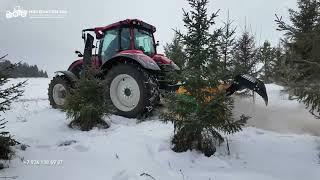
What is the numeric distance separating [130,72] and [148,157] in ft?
11.6

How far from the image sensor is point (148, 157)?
570 centimetres

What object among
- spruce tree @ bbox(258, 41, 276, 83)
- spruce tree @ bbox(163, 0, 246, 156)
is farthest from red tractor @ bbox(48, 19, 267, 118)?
spruce tree @ bbox(163, 0, 246, 156)

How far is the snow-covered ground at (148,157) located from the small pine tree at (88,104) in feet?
0.96

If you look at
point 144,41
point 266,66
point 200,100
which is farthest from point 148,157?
point 144,41

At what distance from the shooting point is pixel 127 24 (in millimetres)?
10055

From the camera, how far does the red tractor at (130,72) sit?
850 centimetres

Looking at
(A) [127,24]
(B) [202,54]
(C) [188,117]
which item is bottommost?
(C) [188,117]

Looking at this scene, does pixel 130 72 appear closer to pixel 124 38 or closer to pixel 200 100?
pixel 124 38

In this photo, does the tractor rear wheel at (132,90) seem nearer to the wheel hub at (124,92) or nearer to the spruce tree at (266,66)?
the wheel hub at (124,92)

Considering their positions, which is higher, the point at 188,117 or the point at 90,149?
the point at 188,117

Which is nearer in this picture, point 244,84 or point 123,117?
point 244,84

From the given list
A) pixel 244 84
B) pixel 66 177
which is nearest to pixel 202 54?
pixel 244 84

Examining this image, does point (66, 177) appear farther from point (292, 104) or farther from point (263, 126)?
point (292, 104)

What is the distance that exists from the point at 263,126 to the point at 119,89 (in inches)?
143
